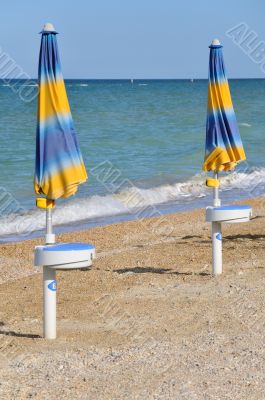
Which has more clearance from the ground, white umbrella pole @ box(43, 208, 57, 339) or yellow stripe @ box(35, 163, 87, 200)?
yellow stripe @ box(35, 163, 87, 200)

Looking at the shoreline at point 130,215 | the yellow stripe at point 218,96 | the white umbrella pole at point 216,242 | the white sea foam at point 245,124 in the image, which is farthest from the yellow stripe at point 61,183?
the white sea foam at point 245,124

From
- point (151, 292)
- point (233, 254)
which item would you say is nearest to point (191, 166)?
point (233, 254)

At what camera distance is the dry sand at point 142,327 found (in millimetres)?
5562

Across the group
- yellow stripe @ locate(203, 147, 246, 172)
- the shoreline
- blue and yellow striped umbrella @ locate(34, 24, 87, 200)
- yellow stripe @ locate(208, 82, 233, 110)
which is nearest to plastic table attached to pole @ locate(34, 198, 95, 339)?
blue and yellow striped umbrella @ locate(34, 24, 87, 200)

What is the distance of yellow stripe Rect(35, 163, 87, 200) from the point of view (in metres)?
6.48

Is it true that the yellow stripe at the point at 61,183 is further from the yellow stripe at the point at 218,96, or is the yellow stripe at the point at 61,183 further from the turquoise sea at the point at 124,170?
the turquoise sea at the point at 124,170

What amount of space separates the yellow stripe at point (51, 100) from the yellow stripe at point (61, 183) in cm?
42

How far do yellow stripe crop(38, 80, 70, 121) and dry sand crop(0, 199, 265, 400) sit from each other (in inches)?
65.3

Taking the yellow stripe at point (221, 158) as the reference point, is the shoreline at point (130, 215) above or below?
below

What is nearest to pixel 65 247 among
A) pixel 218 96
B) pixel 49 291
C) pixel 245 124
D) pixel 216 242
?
pixel 49 291

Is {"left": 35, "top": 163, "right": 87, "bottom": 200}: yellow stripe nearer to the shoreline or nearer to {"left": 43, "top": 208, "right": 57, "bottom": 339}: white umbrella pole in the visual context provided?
{"left": 43, "top": 208, "right": 57, "bottom": 339}: white umbrella pole

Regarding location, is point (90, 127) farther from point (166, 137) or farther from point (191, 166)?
point (191, 166)

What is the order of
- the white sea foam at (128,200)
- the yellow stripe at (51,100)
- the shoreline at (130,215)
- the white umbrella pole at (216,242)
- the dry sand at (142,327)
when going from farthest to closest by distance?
the white sea foam at (128,200), the shoreline at (130,215), the white umbrella pole at (216,242), the yellow stripe at (51,100), the dry sand at (142,327)

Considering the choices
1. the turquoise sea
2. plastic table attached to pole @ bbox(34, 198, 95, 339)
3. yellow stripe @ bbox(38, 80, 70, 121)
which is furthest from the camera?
the turquoise sea
